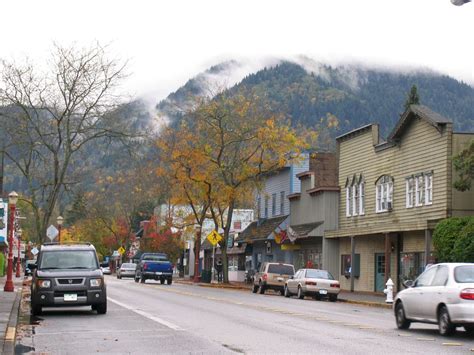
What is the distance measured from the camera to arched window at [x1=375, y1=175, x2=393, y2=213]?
48188mm

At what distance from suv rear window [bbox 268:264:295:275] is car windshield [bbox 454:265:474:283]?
28.0m

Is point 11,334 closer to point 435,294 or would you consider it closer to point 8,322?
point 8,322

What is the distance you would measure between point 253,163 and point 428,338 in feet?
140

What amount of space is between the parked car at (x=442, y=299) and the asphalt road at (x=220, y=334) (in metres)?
0.33

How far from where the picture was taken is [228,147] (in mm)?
61594

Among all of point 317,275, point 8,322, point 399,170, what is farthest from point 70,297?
point 399,170

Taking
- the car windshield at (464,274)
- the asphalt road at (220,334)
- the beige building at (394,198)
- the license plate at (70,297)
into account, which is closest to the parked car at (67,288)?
the license plate at (70,297)

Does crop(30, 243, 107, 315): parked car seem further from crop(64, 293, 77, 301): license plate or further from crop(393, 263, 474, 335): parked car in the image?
crop(393, 263, 474, 335): parked car

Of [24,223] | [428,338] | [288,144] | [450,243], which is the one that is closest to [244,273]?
[288,144]

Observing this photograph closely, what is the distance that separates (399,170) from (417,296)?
27068 mm

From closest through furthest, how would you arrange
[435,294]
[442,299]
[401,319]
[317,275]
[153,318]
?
[442,299]
[435,294]
[401,319]
[153,318]
[317,275]

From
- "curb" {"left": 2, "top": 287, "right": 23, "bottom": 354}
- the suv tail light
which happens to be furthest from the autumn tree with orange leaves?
the suv tail light

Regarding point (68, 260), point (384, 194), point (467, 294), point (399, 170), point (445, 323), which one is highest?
point (399, 170)

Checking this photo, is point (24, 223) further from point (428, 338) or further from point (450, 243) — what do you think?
point (428, 338)
